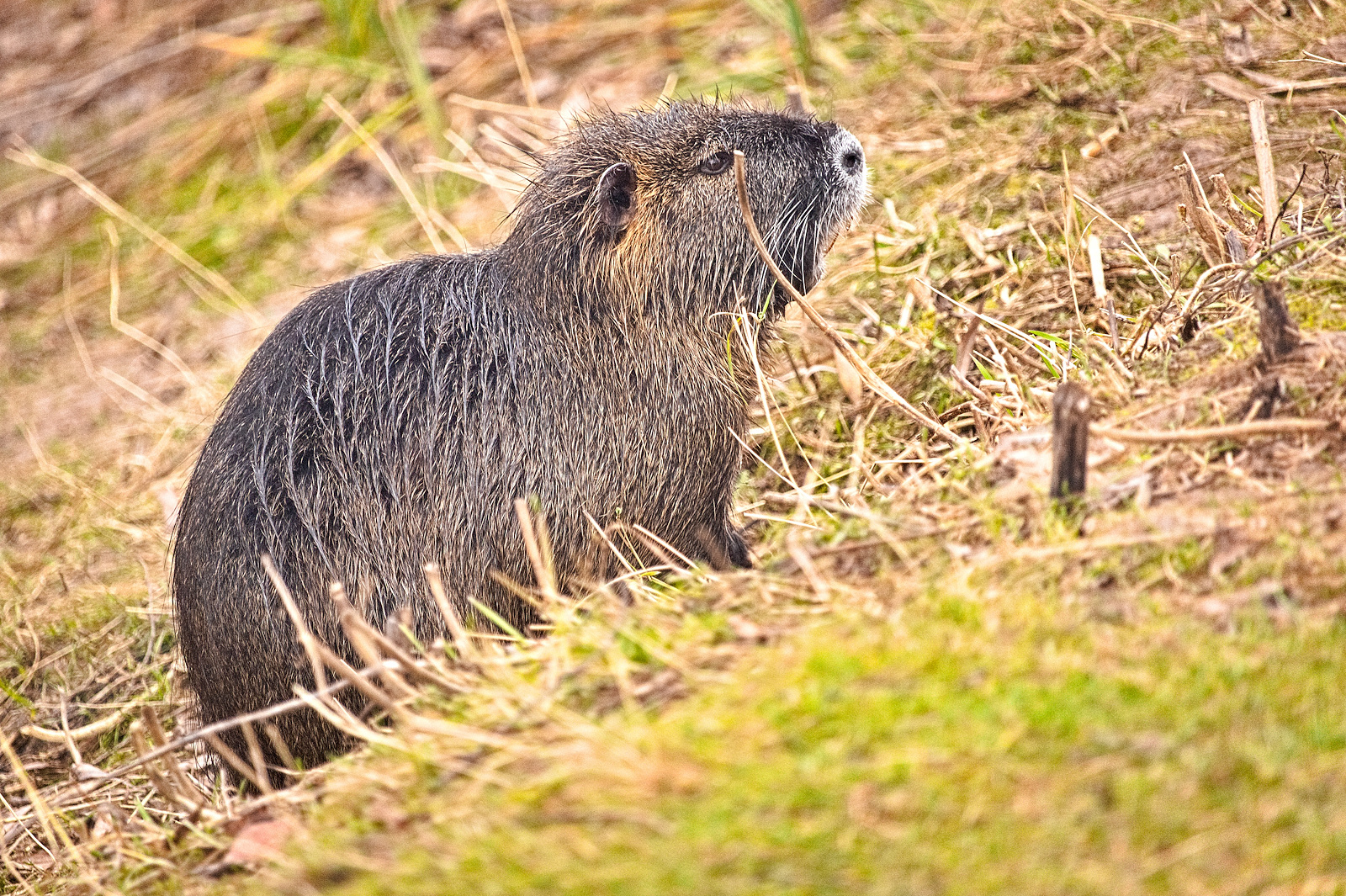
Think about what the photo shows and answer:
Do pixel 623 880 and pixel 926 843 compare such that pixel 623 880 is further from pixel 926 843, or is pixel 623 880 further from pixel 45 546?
pixel 45 546

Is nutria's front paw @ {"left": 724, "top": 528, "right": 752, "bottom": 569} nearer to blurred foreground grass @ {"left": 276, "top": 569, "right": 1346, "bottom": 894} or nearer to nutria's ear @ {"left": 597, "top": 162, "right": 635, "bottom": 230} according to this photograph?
nutria's ear @ {"left": 597, "top": 162, "right": 635, "bottom": 230}

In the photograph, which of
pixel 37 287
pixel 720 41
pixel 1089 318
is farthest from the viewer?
pixel 37 287

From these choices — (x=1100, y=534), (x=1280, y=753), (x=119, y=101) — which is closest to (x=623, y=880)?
(x=1280, y=753)

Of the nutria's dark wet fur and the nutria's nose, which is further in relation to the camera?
the nutria's nose

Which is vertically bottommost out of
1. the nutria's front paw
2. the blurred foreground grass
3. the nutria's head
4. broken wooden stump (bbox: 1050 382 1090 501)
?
the nutria's front paw

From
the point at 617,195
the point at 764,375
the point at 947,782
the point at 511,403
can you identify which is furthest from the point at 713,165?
the point at 947,782

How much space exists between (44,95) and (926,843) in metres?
7.25

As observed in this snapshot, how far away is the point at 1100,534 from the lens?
2.20 m

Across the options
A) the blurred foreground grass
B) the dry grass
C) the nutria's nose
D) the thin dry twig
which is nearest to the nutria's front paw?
the dry grass

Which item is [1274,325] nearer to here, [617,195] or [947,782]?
[947,782]

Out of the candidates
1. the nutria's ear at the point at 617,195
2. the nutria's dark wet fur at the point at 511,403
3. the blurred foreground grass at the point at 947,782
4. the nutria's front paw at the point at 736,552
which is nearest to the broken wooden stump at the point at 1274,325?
the blurred foreground grass at the point at 947,782

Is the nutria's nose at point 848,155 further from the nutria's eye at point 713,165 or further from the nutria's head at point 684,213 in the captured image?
the nutria's eye at point 713,165

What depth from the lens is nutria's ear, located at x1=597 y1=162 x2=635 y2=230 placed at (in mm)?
3328

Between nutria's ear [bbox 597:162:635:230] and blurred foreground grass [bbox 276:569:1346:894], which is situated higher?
nutria's ear [bbox 597:162:635:230]
